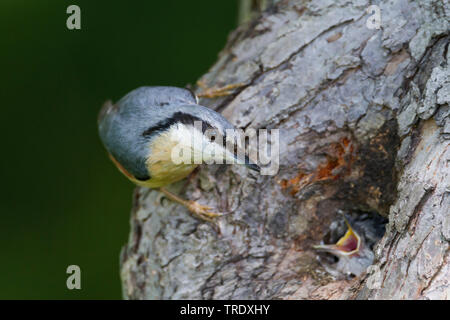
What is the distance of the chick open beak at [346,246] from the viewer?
6.80 ft

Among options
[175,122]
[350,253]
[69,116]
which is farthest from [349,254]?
[69,116]

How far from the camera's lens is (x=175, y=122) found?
2.01 m

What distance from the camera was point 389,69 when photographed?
1.98 metres

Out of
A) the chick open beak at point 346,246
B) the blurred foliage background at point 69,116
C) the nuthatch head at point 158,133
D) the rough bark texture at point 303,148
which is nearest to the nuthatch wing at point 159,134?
the nuthatch head at point 158,133

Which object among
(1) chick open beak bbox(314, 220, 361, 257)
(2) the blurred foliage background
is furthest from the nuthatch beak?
(2) the blurred foliage background

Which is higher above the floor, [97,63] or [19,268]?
[97,63]

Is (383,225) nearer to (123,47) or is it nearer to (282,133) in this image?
(282,133)

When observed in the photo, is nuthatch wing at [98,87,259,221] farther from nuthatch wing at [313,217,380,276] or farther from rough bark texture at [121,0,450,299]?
nuthatch wing at [313,217,380,276]

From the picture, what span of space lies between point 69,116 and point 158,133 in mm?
1285

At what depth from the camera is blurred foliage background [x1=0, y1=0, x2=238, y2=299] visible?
9.80 feet

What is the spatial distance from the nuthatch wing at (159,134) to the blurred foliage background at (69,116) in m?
0.99

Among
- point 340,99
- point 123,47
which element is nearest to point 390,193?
point 340,99

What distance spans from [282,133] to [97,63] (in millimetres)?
1481

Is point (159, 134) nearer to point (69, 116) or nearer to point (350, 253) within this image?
point (350, 253)
